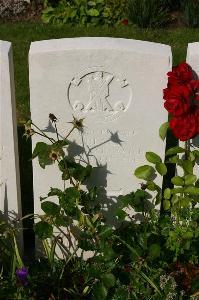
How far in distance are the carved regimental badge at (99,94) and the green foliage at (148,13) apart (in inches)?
139

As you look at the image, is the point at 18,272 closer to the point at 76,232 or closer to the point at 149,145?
the point at 76,232

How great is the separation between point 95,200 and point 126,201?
230mm

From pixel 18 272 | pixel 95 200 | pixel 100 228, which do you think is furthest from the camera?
pixel 95 200

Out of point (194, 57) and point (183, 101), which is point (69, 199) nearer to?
point (183, 101)

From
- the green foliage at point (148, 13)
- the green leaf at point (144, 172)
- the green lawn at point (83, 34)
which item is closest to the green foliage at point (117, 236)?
the green leaf at point (144, 172)

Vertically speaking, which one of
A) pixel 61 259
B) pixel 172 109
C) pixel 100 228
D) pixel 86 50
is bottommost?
pixel 61 259

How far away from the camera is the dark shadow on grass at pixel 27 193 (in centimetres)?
391

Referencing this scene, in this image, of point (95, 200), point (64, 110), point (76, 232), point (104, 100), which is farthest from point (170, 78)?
point (76, 232)

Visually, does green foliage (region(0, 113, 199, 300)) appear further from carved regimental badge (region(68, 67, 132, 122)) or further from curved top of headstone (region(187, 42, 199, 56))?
curved top of headstone (region(187, 42, 199, 56))

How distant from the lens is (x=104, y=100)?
3.26 meters

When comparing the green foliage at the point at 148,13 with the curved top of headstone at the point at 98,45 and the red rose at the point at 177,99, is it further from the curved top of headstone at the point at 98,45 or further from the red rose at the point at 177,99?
the red rose at the point at 177,99

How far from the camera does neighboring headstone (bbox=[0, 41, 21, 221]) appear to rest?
3.11 meters

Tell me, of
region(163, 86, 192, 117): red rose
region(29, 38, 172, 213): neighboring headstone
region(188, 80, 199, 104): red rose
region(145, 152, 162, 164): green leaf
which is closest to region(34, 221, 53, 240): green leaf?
region(29, 38, 172, 213): neighboring headstone

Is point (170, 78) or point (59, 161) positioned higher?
point (170, 78)
